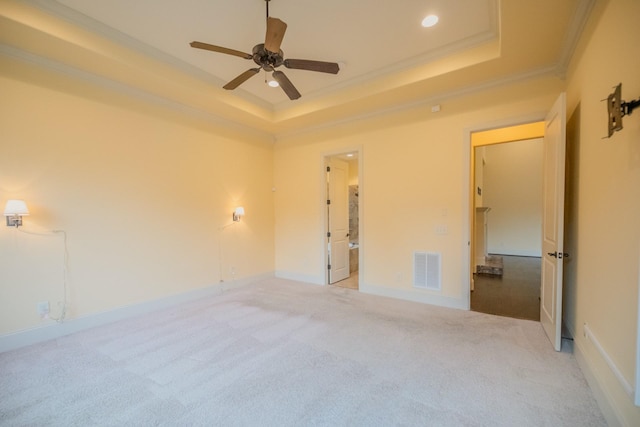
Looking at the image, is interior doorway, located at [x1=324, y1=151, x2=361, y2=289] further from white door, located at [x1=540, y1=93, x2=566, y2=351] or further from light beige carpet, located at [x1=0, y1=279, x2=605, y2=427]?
white door, located at [x1=540, y1=93, x2=566, y2=351]

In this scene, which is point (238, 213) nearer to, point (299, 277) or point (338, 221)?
point (299, 277)

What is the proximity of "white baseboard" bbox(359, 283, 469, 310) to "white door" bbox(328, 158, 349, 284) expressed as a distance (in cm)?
91

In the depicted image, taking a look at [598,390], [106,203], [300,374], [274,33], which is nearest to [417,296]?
[598,390]

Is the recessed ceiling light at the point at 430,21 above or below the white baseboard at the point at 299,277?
above

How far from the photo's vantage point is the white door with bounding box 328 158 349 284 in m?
5.25

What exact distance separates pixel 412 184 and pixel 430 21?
6.76ft

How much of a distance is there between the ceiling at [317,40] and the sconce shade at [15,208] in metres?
1.51

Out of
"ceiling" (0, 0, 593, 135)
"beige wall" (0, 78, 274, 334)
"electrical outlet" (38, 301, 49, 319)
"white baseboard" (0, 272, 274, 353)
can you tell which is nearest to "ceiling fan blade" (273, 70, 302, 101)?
"ceiling" (0, 0, 593, 135)

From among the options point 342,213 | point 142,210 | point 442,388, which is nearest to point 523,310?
point 442,388

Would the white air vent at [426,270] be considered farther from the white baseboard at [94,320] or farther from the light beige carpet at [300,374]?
the white baseboard at [94,320]

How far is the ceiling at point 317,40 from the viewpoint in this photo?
2484 mm

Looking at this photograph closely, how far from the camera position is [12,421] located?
1.76 meters

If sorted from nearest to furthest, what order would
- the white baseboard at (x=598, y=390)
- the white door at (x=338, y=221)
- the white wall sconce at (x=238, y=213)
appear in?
the white baseboard at (x=598, y=390), the white wall sconce at (x=238, y=213), the white door at (x=338, y=221)

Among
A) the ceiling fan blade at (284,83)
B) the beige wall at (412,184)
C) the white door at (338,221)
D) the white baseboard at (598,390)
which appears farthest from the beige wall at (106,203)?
the white baseboard at (598,390)
